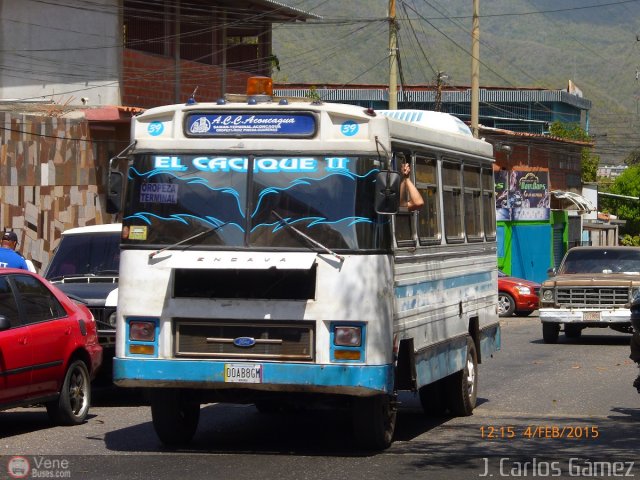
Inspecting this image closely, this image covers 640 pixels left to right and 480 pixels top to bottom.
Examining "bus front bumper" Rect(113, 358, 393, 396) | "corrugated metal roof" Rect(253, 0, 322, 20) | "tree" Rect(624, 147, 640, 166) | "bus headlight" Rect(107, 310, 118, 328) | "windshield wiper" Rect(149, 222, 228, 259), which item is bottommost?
"bus front bumper" Rect(113, 358, 393, 396)

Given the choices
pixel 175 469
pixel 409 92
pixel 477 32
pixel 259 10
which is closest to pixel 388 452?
pixel 175 469

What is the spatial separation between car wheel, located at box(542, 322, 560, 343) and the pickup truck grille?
0.60 metres

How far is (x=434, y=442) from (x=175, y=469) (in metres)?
2.77

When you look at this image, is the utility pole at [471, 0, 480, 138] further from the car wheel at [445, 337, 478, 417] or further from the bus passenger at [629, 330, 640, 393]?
the bus passenger at [629, 330, 640, 393]

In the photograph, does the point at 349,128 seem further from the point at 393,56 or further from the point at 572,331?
the point at 393,56

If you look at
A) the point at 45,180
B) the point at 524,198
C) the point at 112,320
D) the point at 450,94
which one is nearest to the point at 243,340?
the point at 112,320

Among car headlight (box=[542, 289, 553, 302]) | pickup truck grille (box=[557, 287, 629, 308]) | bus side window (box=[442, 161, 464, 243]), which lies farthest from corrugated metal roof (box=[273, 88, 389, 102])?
bus side window (box=[442, 161, 464, 243])

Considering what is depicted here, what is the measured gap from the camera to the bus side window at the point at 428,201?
11.9m

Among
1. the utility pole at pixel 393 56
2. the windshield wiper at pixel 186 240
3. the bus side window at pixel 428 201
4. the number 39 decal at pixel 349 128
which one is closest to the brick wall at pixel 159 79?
the utility pole at pixel 393 56

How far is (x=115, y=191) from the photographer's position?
11031mm

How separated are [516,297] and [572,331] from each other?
765 cm

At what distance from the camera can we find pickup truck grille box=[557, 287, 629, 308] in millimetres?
24172

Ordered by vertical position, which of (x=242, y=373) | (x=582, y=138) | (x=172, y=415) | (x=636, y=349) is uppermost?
(x=582, y=138)

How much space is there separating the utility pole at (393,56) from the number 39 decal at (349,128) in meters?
19.8
